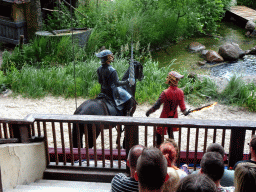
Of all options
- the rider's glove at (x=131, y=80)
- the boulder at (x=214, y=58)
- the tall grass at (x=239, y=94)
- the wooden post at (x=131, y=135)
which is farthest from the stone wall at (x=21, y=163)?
the boulder at (x=214, y=58)

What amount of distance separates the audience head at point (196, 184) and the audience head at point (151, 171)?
236 mm

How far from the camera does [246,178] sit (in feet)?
6.97

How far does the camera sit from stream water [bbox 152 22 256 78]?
1073cm

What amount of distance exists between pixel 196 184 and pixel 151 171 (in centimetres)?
37

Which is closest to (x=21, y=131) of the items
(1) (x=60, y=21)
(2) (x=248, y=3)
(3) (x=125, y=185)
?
(3) (x=125, y=185)

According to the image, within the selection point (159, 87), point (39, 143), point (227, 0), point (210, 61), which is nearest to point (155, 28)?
point (210, 61)

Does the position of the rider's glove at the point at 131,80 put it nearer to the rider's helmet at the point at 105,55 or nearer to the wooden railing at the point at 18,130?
the rider's helmet at the point at 105,55

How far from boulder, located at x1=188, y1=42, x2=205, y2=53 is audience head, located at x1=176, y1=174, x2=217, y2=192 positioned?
36.5 feet

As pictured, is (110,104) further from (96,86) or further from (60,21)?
(60,21)

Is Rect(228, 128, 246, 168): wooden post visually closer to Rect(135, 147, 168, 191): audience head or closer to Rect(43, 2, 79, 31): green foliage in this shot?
Rect(135, 147, 168, 191): audience head

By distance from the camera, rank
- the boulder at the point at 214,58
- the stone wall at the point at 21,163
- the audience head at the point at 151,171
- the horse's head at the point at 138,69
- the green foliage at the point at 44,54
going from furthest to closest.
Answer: the boulder at the point at 214,58
the green foliage at the point at 44,54
the horse's head at the point at 138,69
the stone wall at the point at 21,163
the audience head at the point at 151,171

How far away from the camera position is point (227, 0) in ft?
42.9

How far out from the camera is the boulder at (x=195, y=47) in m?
12.6

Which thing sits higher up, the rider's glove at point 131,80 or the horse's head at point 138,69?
the horse's head at point 138,69
